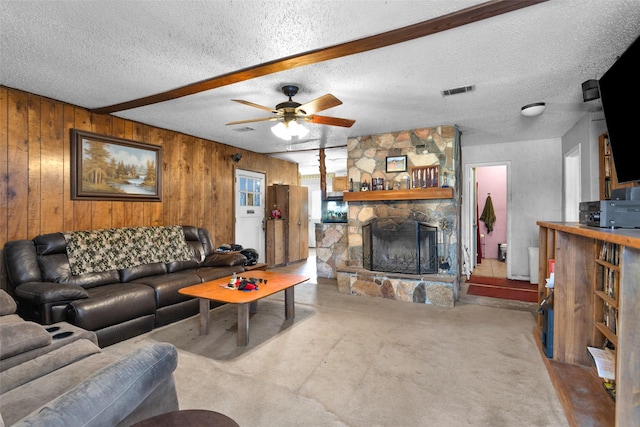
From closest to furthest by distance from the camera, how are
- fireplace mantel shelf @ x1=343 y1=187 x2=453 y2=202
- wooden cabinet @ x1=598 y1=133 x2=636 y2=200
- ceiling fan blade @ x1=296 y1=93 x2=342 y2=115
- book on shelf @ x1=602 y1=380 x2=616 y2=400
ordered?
book on shelf @ x1=602 y1=380 x2=616 y2=400, ceiling fan blade @ x1=296 y1=93 x2=342 y2=115, wooden cabinet @ x1=598 y1=133 x2=636 y2=200, fireplace mantel shelf @ x1=343 y1=187 x2=453 y2=202

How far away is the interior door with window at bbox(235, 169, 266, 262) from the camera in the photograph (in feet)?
19.6

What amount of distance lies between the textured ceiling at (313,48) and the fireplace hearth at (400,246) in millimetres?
1529

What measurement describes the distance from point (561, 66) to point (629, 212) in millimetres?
1520

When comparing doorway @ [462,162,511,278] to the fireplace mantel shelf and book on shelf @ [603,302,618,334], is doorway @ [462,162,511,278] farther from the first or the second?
book on shelf @ [603,302,618,334]

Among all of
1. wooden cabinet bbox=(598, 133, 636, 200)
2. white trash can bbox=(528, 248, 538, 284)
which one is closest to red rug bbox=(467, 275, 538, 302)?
white trash can bbox=(528, 248, 538, 284)

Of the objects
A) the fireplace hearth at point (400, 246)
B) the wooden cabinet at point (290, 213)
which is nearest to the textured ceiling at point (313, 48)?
the fireplace hearth at point (400, 246)

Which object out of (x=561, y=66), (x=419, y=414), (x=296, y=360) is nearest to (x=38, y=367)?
(x=296, y=360)

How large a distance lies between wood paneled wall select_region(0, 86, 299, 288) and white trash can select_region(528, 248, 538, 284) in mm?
5255

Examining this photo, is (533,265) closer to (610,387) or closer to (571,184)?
(571,184)

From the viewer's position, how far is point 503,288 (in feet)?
15.5

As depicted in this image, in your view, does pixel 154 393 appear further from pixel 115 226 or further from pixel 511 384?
pixel 115 226

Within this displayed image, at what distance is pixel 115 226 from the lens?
394 centimetres

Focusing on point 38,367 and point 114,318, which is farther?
point 114,318

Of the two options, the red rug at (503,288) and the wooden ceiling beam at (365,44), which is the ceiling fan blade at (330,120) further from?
the red rug at (503,288)
